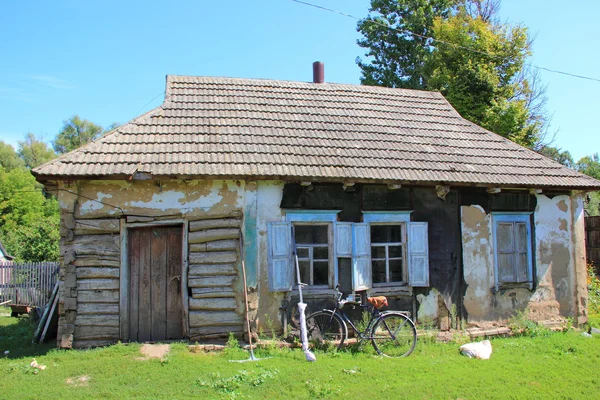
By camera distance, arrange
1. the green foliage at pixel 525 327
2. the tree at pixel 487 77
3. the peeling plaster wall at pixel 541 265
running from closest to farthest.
Answer: the green foliage at pixel 525 327 → the peeling plaster wall at pixel 541 265 → the tree at pixel 487 77

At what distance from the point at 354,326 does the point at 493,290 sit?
313 cm

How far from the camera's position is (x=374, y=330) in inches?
289

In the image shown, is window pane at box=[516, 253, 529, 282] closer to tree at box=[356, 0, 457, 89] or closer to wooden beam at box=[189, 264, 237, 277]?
wooden beam at box=[189, 264, 237, 277]

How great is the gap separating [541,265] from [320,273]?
15.2 feet

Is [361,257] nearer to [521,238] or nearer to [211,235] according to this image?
[211,235]

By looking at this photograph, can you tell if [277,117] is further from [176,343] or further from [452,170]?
[176,343]

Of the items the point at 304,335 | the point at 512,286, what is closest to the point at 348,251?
the point at 304,335

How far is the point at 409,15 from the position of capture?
22.9 m

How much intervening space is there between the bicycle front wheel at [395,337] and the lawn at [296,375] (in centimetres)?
21

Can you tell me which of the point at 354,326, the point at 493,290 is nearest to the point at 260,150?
the point at 354,326

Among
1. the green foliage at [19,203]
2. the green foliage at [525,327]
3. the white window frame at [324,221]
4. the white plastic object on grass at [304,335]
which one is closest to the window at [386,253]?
the white window frame at [324,221]

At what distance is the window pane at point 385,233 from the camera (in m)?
8.46

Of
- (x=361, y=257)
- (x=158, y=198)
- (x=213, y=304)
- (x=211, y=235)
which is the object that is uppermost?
(x=158, y=198)

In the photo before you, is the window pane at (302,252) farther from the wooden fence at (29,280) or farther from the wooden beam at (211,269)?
the wooden fence at (29,280)
